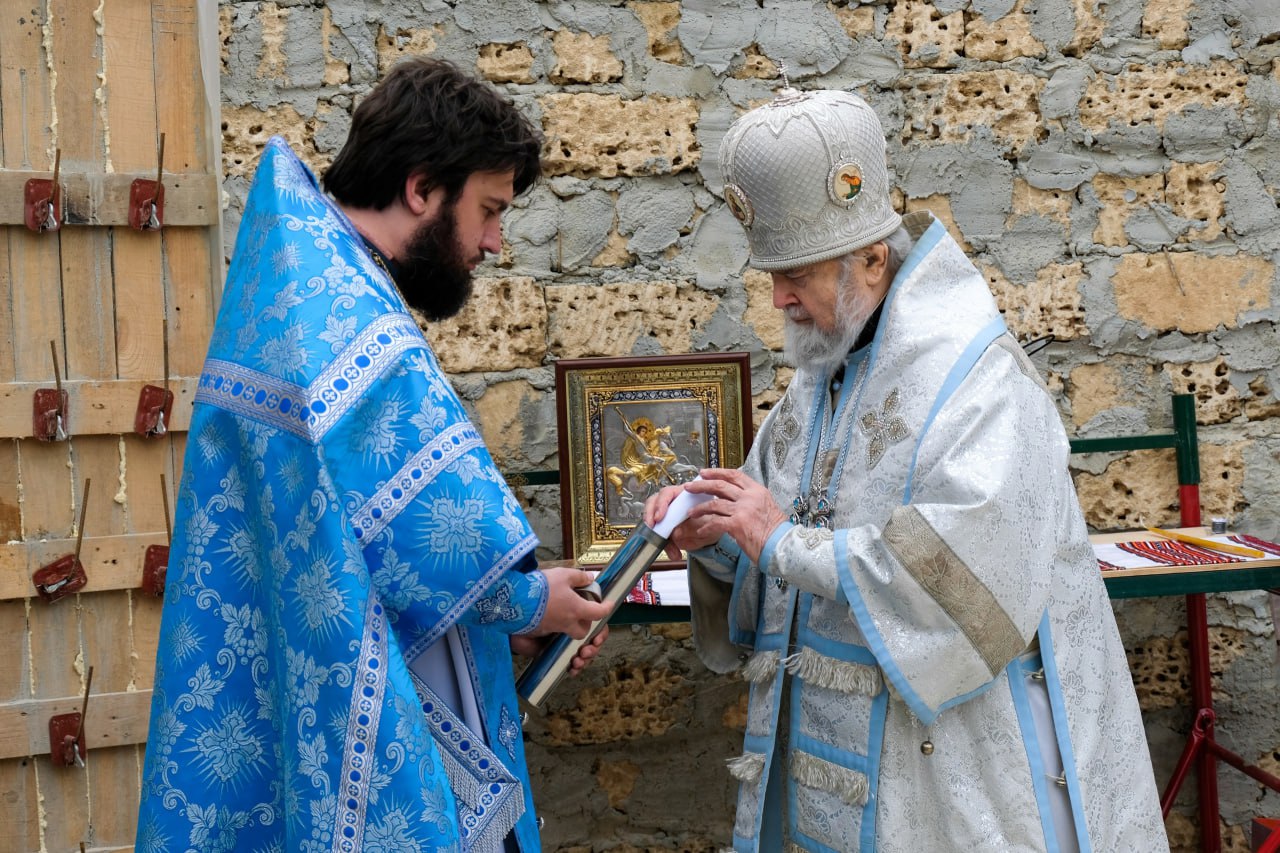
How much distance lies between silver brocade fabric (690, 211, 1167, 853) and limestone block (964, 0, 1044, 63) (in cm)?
181

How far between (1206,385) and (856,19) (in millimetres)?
1596

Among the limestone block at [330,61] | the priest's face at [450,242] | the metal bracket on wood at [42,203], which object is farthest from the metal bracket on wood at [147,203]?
the priest's face at [450,242]

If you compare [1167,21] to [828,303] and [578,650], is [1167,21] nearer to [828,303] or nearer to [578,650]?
[828,303]

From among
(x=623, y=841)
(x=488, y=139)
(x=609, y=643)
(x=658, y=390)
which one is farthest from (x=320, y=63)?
(x=623, y=841)

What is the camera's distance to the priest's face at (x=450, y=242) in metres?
2.14

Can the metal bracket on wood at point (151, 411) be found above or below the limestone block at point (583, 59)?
below

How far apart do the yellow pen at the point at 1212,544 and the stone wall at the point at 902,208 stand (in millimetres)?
340

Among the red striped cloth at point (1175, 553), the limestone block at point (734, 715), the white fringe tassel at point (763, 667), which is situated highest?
the red striped cloth at point (1175, 553)

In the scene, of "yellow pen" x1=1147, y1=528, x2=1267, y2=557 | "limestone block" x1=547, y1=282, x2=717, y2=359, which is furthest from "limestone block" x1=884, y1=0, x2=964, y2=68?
"yellow pen" x1=1147, y1=528, x2=1267, y2=557

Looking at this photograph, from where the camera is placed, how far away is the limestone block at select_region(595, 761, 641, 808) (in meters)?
3.76

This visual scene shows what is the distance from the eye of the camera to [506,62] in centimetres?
362

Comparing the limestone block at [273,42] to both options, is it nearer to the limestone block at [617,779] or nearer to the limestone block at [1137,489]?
the limestone block at [617,779]

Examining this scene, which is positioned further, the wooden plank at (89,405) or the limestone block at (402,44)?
the limestone block at (402,44)

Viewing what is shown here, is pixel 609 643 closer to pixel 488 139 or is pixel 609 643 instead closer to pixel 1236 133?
pixel 488 139
